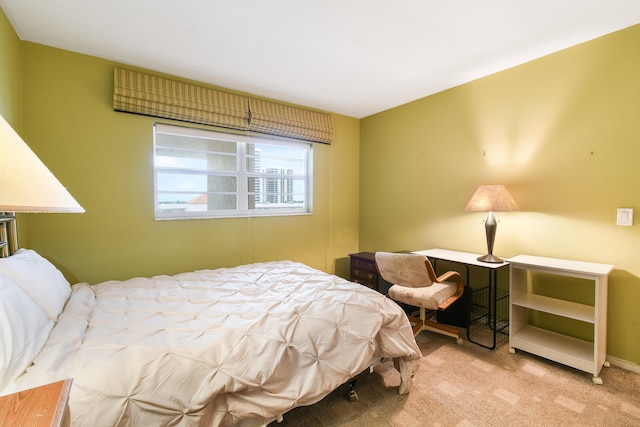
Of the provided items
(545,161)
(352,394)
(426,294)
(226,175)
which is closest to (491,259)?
(426,294)

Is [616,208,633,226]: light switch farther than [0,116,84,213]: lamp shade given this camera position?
Yes

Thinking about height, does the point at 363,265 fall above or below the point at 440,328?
above

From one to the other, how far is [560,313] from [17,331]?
3113mm

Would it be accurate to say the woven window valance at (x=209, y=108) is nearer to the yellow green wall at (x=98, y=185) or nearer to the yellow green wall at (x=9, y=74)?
the yellow green wall at (x=98, y=185)

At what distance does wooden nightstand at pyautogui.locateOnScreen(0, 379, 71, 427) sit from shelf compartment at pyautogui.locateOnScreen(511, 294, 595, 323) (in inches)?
108

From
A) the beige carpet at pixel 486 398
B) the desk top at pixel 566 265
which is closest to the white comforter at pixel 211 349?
the beige carpet at pixel 486 398

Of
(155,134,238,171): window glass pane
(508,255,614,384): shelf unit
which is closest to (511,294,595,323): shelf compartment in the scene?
(508,255,614,384): shelf unit

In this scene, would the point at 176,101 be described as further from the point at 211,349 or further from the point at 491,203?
the point at 491,203

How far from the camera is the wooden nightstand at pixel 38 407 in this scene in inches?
24.3

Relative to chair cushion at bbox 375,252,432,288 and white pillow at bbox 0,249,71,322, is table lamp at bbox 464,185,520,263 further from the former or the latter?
white pillow at bbox 0,249,71,322

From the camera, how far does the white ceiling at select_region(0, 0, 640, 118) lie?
→ 1.85m

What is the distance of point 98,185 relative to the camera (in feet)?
8.22

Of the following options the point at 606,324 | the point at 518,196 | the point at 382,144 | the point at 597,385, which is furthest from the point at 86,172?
the point at 606,324

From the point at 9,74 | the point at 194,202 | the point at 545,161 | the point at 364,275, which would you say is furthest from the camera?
the point at 364,275
